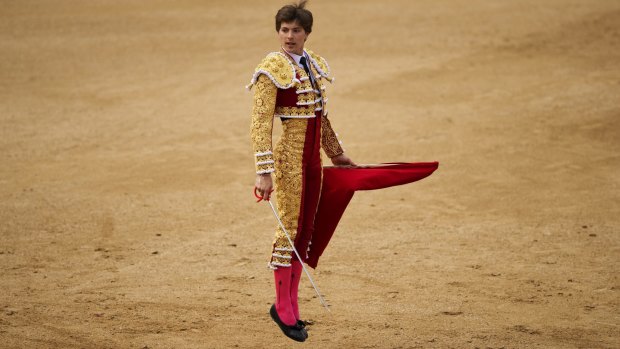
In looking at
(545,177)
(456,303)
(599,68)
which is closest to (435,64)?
(599,68)

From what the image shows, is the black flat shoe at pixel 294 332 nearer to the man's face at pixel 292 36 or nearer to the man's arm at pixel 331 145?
the man's arm at pixel 331 145

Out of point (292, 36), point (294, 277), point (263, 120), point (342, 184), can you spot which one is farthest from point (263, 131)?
point (294, 277)

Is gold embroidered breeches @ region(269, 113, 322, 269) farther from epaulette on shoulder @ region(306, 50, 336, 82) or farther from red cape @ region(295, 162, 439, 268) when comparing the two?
epaulette on shoulder @ region(306, 50, 336, 82)

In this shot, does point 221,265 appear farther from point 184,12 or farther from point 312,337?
point 184,12

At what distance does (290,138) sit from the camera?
16.1 feet

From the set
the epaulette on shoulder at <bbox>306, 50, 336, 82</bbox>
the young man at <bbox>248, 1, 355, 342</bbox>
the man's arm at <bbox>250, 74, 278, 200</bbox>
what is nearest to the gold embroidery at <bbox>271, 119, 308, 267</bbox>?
the young man at <bbox>248, 1, 355, 342</bbox>

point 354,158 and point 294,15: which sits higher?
point 294,15

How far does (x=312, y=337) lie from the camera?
5.47 m

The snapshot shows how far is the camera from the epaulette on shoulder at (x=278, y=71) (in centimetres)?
471

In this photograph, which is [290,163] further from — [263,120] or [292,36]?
[292,36]

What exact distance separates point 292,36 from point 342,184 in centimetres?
93

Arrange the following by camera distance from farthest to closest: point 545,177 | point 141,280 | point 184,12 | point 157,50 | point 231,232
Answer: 1. point 184,12
2. point 157,50
3. point 545,177
4. point 231,232
5. point 141,280

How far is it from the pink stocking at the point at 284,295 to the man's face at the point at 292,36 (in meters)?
1.24

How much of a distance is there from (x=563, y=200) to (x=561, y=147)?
6.24 ft
